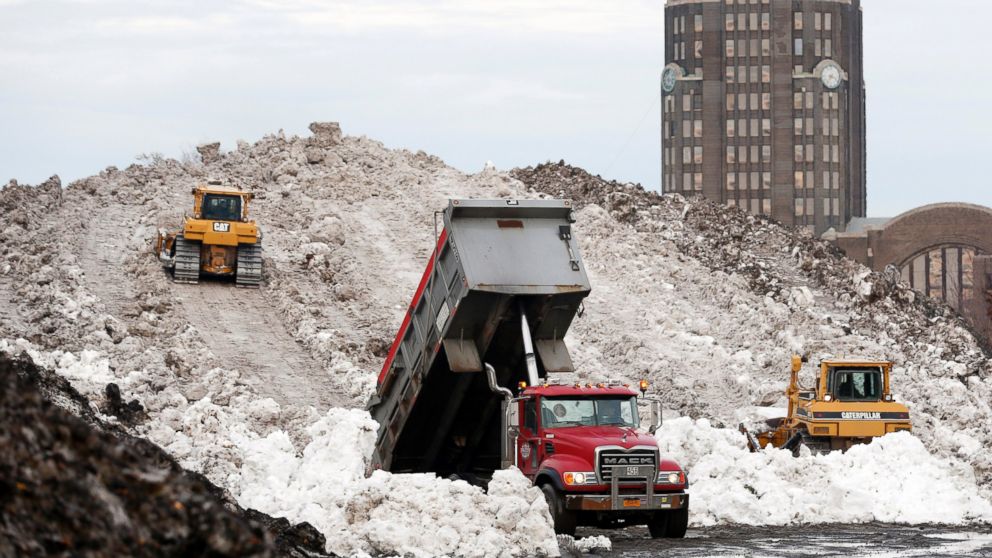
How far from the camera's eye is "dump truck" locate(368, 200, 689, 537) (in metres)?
16.4

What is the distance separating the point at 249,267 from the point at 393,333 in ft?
16.0

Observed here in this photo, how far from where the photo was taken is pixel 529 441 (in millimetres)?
16984

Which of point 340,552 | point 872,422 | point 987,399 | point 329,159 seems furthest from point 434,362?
point 329,159

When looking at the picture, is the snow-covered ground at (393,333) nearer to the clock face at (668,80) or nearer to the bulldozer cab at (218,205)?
the bulldozer cab at (218,205)

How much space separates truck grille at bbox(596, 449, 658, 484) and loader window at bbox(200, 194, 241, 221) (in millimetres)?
19864

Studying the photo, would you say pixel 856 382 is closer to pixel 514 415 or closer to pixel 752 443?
pixel 752 443

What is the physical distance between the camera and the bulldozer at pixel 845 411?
23188 mm

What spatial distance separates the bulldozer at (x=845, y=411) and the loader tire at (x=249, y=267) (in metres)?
14.2

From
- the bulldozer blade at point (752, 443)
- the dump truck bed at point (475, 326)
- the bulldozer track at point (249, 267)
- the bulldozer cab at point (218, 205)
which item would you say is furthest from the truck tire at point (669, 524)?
the bulldozer cab at point (218, 205)

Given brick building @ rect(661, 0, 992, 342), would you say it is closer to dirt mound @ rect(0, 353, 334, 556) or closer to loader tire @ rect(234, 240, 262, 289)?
loader tire @ rect(234, 240, 262, 289)

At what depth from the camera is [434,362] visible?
17766 millimetres

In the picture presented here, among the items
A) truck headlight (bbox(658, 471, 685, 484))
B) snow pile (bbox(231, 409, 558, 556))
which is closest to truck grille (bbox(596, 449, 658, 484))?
truck headlight (bbox(658, 471, 685, 484))

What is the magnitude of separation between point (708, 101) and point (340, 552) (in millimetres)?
109435

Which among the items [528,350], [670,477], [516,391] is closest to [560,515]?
[670,477]
